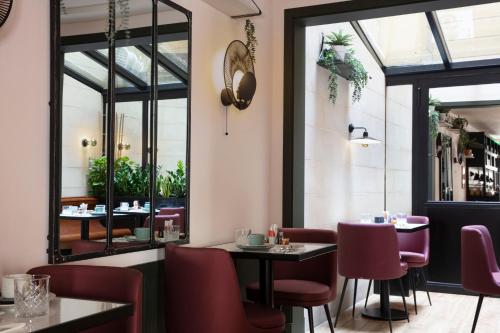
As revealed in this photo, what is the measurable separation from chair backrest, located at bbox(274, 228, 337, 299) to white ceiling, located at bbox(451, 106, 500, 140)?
3.74m

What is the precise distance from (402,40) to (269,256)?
458cm

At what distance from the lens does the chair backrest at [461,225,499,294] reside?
420cm

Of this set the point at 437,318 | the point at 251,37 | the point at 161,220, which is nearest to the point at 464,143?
→ the point at 437,318

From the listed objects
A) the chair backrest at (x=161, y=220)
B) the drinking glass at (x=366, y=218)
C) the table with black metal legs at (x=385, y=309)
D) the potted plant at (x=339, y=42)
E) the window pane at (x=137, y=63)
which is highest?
the potted plant at (x=339, y=42)

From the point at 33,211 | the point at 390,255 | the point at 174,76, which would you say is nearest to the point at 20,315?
the point at 33,211

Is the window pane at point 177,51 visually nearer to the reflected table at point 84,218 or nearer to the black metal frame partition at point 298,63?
the reflected table at point 84,218

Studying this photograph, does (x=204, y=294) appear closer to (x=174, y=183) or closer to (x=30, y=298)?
(x=174, y=183)

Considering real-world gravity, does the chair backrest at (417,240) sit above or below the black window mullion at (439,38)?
below

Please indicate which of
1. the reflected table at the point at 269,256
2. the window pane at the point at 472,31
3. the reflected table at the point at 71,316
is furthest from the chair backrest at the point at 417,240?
the reflected table at the point at 71,316

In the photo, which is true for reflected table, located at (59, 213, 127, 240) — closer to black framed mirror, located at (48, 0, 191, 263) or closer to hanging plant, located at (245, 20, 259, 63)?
black framed mirror, located at (48, 0, 191, 263)

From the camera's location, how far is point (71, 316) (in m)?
1.71

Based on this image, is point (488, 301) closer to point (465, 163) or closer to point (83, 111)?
point (465, 163)

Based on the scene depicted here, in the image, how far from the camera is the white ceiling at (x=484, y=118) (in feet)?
22.3

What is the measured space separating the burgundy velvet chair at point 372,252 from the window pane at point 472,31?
2.65 m
